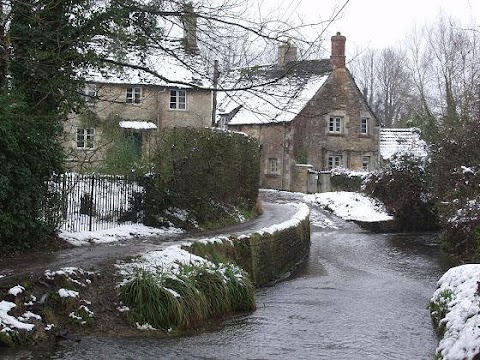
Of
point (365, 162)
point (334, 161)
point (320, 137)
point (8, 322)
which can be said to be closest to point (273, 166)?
point (320, 137)

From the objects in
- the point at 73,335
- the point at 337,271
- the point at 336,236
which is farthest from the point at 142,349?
the point at 336,236

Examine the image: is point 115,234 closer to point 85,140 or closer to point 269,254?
point 85,140

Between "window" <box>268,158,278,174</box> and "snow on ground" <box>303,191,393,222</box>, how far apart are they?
19.9 feet

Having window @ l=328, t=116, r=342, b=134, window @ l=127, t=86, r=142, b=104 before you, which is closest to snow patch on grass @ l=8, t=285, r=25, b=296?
window @ l=127, t=86, r=142, b=104

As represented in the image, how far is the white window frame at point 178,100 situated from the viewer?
36.4 meters

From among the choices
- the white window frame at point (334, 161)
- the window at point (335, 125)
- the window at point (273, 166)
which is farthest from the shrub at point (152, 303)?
the window at point (335, 125)

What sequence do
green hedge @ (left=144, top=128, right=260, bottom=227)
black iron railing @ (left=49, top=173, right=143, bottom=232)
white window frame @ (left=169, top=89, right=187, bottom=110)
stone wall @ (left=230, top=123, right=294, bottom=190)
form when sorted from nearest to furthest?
black iron railing @ (left=49, top=173, right=143, bottom=232) → green hedge @ (left=144, top=128, right=260, bottom=227) → white window frame @ (left=169, top=89, right=187, bottom=110) → stone wall @ (left=230, top=123, right=294, bottom=190)

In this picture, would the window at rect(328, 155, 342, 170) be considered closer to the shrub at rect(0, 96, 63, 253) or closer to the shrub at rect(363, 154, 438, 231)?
the shrub at rect(363, 154, 438, 231)

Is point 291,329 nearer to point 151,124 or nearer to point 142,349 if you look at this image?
point 142,349

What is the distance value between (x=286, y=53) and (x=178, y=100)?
2658 centimetres

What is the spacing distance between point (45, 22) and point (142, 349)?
554 cm

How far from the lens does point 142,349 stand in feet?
27.5

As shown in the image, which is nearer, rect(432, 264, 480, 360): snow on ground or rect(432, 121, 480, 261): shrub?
rect(432, 264, 480, 360): snow on ground

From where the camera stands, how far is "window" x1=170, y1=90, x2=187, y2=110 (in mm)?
36406
